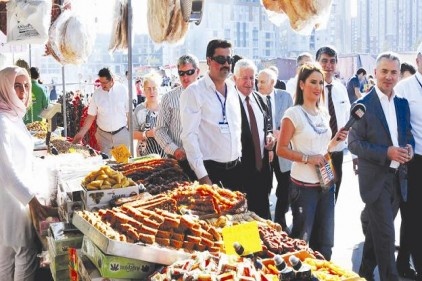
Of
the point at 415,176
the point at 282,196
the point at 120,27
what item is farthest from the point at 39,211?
the point at 282,196

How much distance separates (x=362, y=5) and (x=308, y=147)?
63726 mm

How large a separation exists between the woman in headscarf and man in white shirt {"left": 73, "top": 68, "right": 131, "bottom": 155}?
299 cm

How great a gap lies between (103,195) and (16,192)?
27.9 inches

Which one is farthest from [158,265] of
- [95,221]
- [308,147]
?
[308,147]

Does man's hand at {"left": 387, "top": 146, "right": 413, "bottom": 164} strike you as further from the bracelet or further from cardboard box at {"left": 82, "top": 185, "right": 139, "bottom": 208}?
cardboard box at {"left": 82, "top": 185, "right": 139, "bottom": 208}

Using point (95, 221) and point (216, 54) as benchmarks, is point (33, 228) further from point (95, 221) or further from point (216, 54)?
point (216, 54)

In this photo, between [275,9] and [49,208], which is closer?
[275,9]

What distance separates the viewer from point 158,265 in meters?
2.17

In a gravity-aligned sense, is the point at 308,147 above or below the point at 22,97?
below

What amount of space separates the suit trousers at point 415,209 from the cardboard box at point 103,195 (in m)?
2.24

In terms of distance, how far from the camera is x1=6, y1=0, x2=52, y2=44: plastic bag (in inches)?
163

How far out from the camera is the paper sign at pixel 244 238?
81.1 inches

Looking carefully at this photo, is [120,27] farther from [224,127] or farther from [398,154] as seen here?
[398,154]

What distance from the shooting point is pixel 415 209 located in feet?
12.7
